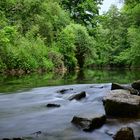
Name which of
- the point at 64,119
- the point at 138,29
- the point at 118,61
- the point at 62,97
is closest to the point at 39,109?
the point at 64,119

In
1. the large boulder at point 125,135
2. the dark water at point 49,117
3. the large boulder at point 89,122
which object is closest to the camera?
the large boulder at point 125,135

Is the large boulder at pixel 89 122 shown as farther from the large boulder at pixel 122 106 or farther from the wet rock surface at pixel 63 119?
the large boulder at pixel 122 106

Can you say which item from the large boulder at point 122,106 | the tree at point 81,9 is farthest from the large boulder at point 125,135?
the tree at point 81,9

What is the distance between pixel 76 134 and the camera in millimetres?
7285

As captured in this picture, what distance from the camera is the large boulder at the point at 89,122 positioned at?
7559mm

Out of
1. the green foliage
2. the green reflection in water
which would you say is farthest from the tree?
the green reflection in water

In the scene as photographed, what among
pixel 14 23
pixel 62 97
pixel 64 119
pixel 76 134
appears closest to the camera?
pixel 76 134

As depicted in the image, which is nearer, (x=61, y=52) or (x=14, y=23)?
(x=14, y=23)

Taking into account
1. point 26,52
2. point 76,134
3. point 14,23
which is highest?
point 14,23

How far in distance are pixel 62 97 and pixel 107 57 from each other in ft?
156

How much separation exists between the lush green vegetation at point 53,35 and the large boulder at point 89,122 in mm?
17115

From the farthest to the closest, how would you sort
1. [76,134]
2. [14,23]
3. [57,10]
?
[57,10], [14,23], [76,134]

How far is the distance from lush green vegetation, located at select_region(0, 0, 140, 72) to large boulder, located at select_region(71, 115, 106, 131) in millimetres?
17115

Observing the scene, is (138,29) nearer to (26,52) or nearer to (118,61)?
(118,61)
